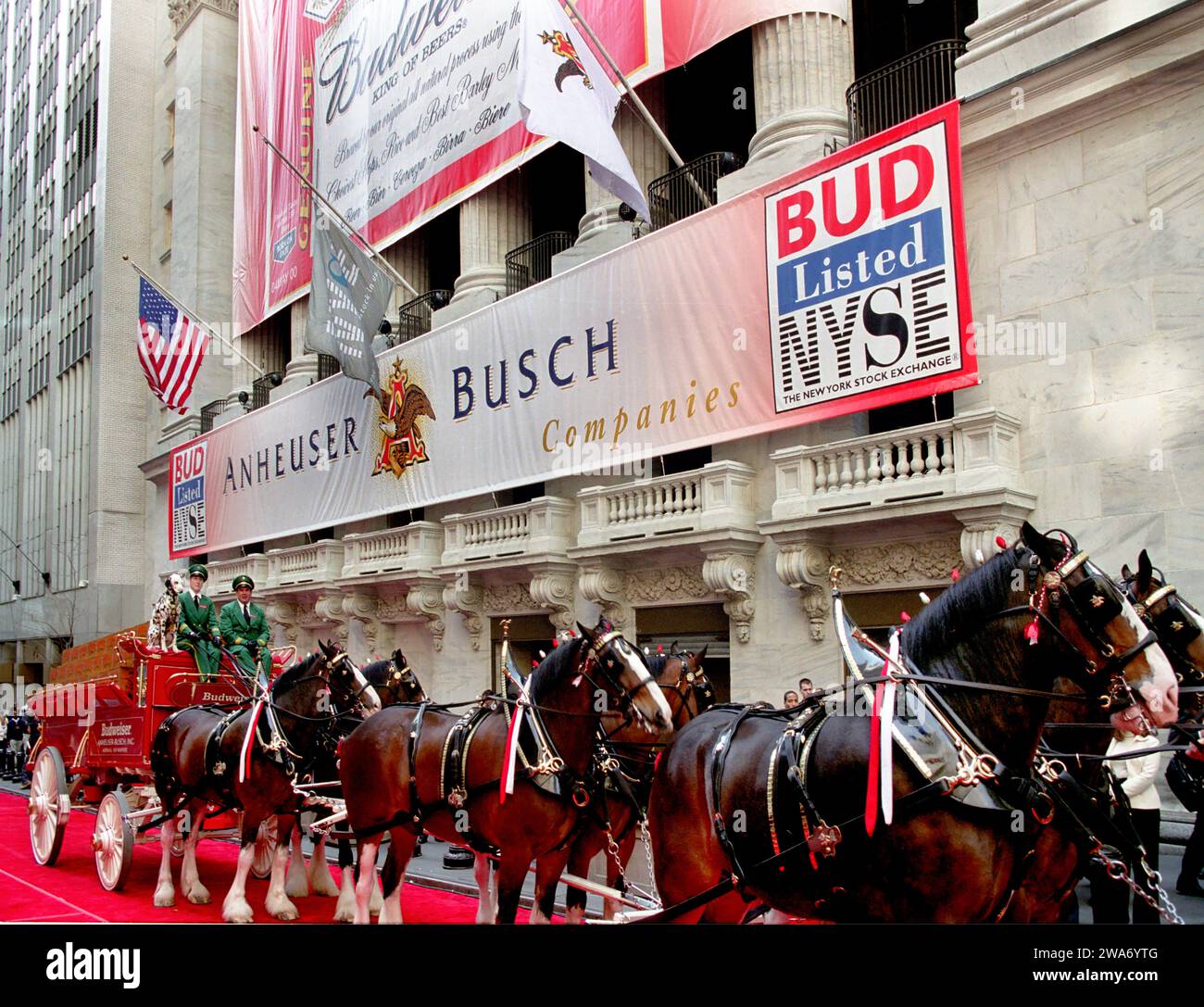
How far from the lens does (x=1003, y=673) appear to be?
3.91 meters

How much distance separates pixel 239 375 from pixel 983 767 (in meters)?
27.5

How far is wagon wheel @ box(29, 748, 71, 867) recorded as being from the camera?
1004 centimetres

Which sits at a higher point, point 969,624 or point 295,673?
point 969,624

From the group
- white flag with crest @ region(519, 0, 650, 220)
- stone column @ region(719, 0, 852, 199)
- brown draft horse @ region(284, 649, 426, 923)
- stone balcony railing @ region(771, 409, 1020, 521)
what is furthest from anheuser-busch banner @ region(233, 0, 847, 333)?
brown draft horse @ region(284, 649, 426, 923)

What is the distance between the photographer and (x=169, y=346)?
892 inches

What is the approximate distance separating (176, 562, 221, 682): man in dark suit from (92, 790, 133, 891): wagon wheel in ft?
5.10

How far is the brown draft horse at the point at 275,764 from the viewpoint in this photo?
26.7 ft

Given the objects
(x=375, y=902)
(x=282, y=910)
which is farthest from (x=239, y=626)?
(x=375, y=902)

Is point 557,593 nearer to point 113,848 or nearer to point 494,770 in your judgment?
point 113,848

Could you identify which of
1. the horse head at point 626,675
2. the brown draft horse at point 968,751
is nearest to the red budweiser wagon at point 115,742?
the horse head at point 626,675

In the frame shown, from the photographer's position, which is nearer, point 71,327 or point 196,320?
point 196,320

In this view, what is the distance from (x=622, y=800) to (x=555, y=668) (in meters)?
1.34
